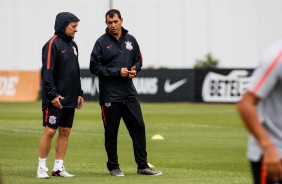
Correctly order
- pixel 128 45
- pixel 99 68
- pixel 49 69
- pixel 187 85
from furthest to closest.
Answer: pixel 187 85, pixel 128 45, pixel 99 68, pixel 49 69

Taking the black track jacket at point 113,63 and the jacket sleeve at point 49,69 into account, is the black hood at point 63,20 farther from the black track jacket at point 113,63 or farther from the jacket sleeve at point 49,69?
the black track jacket at point 113,63

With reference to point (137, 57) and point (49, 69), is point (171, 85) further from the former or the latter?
point (49, 69)

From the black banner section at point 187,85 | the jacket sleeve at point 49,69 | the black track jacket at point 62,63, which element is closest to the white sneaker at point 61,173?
the black track jacket at point 62,63

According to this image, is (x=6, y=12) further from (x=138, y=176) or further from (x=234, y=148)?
(x=138, y=176)

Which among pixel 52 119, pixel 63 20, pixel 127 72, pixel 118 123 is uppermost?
pixel 63 20

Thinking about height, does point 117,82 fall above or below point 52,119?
above

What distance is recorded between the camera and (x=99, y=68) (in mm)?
12266

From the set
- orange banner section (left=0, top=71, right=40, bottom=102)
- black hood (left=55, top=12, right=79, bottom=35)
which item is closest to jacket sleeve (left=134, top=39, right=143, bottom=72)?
black hood (left=55, top=12, right=79, bottom=35)

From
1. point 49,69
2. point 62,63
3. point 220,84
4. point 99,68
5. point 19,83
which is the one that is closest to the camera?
point 49,69

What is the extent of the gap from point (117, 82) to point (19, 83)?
25.2 metres

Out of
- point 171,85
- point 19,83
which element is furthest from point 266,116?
point 19,83

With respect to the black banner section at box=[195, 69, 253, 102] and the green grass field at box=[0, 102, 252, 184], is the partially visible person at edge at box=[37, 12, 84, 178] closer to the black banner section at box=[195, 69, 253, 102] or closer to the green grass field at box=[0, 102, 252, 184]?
the green grass field at box=[0, 102, 252, 184]

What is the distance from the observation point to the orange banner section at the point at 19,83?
121 ft

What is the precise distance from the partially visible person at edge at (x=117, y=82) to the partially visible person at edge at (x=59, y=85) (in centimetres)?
40
